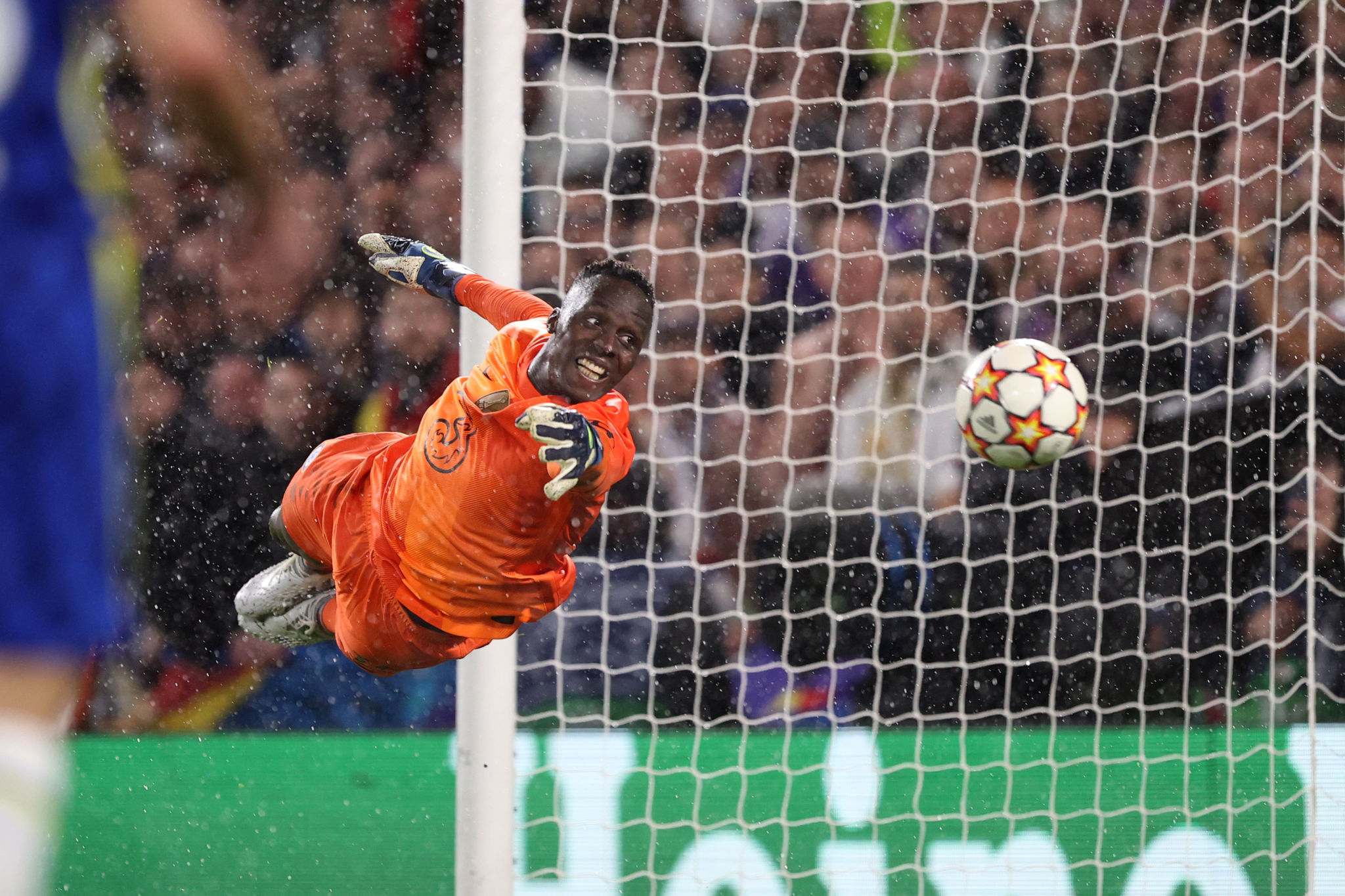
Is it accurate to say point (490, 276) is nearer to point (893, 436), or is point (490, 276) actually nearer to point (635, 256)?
point (635, 256)

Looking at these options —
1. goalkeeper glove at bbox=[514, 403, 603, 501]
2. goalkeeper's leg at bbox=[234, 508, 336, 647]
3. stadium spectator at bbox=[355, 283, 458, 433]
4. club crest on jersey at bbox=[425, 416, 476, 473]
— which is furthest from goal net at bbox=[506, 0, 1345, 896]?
goalkeeper glove at bbox=[514, 403, 603, 501]

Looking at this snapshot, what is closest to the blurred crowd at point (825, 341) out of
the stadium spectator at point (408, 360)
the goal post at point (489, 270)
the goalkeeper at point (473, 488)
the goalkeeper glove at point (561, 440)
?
the stadium spectator at point (408, 360)

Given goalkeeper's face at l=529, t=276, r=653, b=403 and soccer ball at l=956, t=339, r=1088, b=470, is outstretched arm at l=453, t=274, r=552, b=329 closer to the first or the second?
goalkeeper's face at l=529, t=276, r=653, b=403

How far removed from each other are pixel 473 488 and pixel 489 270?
1.68 ft

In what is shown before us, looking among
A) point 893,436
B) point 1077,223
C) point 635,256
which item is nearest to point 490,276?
point 635,256

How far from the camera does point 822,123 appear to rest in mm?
4293

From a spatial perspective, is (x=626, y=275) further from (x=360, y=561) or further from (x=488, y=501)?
(x=360, y=561)

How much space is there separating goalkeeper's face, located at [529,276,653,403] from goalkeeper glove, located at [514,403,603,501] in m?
0.16

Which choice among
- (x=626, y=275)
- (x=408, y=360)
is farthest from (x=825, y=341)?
(x=626, y=275)

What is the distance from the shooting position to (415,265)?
259 centimetres

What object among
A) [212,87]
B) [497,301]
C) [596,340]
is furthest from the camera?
[497,301]

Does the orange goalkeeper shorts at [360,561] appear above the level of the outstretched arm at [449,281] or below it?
below

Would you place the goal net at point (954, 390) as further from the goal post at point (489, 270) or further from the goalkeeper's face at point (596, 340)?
the goalkeeper's face at point (596, 340)

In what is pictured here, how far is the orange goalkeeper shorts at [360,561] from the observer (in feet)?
8.20
